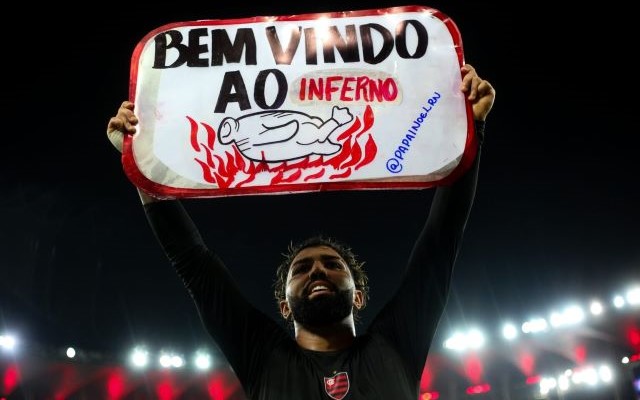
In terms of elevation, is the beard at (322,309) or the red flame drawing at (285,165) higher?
the red flame drawing at (285,165)

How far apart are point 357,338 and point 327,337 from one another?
13 cm

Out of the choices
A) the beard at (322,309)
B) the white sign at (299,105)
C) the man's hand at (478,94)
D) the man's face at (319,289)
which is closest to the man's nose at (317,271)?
the man's face at (319,289)

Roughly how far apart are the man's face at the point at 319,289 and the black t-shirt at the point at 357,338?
13 cm

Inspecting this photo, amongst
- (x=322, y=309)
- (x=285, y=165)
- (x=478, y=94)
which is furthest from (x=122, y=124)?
(x=478, y=94)

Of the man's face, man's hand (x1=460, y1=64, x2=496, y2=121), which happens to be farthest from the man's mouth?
man's hand (x1=460, y1=64, x2=496, y2=121)

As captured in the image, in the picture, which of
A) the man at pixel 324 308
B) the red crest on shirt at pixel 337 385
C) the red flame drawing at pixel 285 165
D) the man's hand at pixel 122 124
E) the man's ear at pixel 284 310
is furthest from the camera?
the man's ear at pixel 284 310

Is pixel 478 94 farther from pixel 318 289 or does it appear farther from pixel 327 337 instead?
pixel 327 337

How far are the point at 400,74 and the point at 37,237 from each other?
1345 cm

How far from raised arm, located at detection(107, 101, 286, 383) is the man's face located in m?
0.15

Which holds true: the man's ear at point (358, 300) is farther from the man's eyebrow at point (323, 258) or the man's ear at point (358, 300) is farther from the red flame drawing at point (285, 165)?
the red flame drawing at point (285, 165)

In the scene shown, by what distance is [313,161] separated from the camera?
7.34ft

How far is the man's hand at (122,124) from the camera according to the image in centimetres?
231

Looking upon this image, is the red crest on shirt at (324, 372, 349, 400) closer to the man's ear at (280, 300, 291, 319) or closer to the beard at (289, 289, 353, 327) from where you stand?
the beard at (289, 289, 353, 327)

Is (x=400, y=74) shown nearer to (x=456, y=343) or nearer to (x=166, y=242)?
(x=166, y=242)
